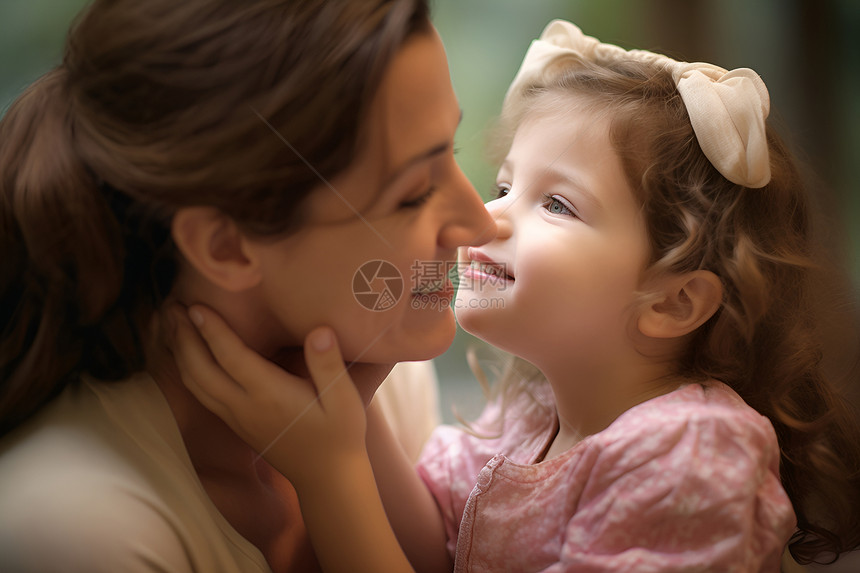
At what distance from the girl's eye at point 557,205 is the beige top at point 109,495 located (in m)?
0.57

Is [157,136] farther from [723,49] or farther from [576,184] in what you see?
[723,49]

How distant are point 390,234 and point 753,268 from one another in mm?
496

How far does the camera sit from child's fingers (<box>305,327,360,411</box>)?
0.83 meters

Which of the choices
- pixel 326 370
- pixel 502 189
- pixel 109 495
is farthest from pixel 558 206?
pixel 109 495

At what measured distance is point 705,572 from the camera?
791 mm

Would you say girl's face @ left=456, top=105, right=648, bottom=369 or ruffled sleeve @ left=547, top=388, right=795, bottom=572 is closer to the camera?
ruffled sleeve @ left=547, top=388, right=795, bottom=572

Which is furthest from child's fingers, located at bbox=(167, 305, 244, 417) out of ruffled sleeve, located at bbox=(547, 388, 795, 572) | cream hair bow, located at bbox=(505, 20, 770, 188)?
cream hair bow, located at bbox=(505, 20, 770, 188)

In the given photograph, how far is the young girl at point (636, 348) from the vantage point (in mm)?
828

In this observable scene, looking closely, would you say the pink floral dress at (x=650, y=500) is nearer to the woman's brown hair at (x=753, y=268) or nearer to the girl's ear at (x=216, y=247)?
the woman's brown hair at (x=753, y=268)

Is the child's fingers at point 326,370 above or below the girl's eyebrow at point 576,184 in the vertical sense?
below

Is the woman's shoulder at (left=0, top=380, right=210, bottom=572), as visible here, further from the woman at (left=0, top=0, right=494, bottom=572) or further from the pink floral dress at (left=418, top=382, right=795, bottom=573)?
the pink floral dress at (left=418, top=382, right=795, bottom=573)

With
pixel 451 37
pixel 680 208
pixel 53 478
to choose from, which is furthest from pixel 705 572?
pixel 451 37

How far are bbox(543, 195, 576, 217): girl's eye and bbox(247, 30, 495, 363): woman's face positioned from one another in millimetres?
Answer: 168

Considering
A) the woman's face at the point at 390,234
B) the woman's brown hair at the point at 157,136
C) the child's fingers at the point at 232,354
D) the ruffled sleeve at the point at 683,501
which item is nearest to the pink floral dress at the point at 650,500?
the ruffled sleeve at the point at 683,501
